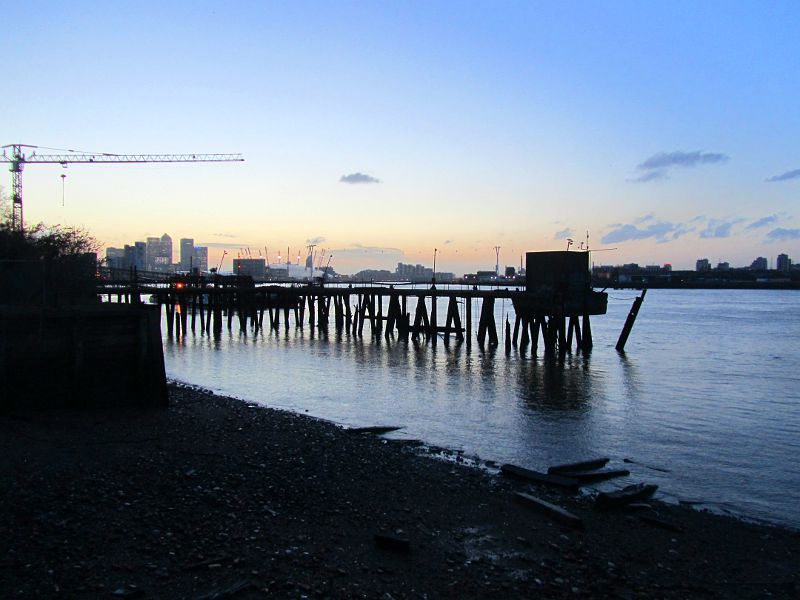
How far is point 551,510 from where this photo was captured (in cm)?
923

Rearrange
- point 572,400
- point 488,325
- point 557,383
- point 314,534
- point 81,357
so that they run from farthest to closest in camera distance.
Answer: point 488,325 < point 557,383 < point 572,400 < point 81,357 < point 314,534

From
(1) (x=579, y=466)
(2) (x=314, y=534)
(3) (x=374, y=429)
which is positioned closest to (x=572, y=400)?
(3) (x=374, y=429)

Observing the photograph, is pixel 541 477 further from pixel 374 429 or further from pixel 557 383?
pixel 557 383

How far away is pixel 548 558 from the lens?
305 inches

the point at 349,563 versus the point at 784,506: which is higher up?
the point at 349,563

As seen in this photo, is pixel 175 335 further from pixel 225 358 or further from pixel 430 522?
pixel 430 522

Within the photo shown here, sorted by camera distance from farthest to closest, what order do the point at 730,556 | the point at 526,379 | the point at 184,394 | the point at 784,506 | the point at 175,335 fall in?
the point at 175,335 < the point at 526,379 < the point at 184,394 < the point at 784,506 < the point at 730,556

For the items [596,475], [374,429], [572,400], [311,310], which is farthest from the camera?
[311,310]

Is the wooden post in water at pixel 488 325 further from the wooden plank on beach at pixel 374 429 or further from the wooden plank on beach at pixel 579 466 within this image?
the wooden plank on beach at pixel 579 466

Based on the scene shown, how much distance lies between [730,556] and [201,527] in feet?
22.2

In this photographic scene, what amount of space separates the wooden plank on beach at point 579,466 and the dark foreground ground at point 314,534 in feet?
4.30

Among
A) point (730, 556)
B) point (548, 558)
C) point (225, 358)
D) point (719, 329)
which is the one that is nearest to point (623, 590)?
point (548, 558)

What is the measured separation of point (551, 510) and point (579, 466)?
3.43 m

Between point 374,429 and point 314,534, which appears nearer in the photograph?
point 314,534
